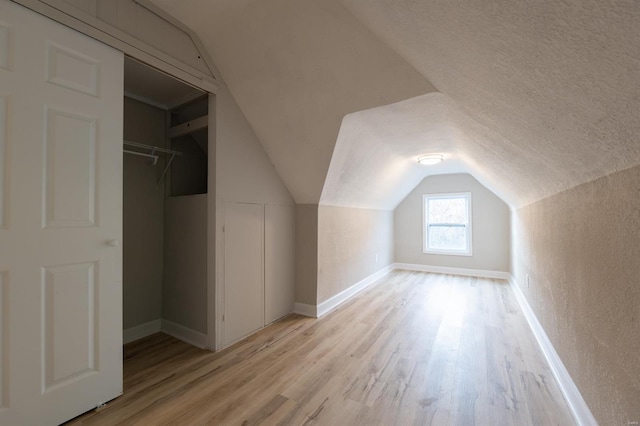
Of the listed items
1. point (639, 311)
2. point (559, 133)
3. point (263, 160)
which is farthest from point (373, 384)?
point (263, 160)

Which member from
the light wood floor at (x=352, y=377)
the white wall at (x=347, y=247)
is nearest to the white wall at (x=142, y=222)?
the light wood floor at (x=352, y=377)

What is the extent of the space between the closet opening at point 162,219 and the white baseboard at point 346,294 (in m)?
1.42

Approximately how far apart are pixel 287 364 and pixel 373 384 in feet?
2.31

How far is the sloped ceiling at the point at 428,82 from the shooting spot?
73 centimetres

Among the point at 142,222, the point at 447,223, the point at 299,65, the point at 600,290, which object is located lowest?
the point at 600,290

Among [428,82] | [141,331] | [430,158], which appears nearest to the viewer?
[428,82]

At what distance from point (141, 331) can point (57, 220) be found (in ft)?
5.54

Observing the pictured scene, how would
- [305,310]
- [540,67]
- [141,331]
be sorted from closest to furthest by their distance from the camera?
[540,67], [141,331], [305,310]

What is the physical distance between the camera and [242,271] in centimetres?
259

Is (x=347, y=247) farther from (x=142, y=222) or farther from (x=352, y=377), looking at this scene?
(x=142, y=222)

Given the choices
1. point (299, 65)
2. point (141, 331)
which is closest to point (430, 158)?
point (299, 65)

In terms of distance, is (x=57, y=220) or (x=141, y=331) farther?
(x=141, y=331)

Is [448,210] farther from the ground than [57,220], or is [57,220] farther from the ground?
[448,210]

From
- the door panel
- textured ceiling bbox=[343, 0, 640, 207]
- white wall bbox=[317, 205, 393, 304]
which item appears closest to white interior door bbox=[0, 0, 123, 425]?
the door panel
